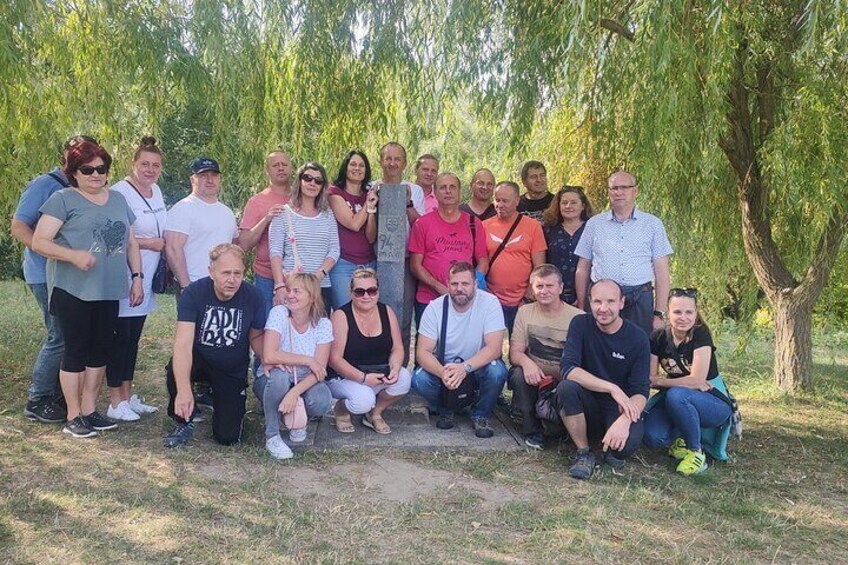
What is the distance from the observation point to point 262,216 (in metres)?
5.02

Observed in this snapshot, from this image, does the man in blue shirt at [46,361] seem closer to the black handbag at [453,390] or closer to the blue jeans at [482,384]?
the blue jeans at [482,384]

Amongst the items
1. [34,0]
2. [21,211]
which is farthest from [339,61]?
[21,211]

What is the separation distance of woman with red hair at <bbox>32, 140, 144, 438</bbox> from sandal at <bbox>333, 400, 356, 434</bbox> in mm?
1484

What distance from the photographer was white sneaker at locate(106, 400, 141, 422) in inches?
188

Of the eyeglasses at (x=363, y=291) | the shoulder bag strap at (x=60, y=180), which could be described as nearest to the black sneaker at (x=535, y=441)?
the eyeglasses at (x=363, y=291)

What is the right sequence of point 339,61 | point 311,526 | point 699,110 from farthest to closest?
1. point 339,61
2. point 699,110
3. point 311,526

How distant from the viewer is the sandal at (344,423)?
4.70m

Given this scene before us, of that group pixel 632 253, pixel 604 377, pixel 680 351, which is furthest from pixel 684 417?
pixel 632 253

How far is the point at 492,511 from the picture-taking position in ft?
11.8

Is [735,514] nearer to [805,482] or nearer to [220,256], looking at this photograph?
[805,482]

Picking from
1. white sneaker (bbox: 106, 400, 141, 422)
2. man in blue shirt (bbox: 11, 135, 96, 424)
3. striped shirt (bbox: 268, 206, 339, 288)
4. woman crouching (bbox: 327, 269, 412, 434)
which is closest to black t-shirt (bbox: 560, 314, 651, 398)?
woman crouching (bbox: 327, 269, 412, 434)

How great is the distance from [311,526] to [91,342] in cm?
196

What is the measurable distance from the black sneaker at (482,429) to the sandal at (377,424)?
0.57m

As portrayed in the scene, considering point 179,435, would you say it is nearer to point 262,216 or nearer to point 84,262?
point 84,262
